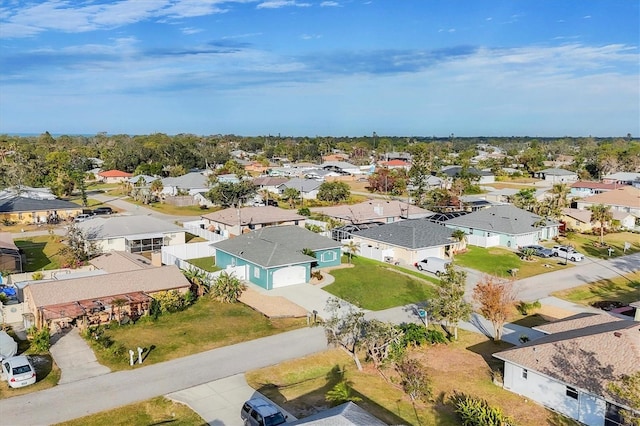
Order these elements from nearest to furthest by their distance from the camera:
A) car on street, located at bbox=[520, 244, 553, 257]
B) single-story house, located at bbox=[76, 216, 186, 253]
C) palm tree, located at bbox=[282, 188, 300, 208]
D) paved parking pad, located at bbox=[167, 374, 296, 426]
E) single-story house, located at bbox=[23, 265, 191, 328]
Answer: paved parking pad, located at bbox=[167, 374, 296, 426] < single-story house, located at bbox=[23, 265, 191, 328] < car on street, located at bbox=[520, 244, 553, 257] < single-story house, located at bbox=[76, 216, 186, 253] < palm tree, located at bbox=[282, 188, 300, 208]

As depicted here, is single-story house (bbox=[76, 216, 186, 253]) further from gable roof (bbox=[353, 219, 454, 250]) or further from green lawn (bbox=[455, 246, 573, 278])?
green lawn (bbox=[455, 246, 573, 278])

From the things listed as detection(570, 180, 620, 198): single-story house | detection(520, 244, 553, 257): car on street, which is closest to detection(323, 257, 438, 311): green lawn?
detection(520, 244, 553, 257): car on street

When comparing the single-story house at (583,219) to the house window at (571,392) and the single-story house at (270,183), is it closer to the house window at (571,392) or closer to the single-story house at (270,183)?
the house window at (571,392)

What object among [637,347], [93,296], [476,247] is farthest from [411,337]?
[476,247]

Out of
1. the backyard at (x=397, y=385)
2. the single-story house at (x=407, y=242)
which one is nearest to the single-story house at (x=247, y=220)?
the single-story house at (x=407, y=242)

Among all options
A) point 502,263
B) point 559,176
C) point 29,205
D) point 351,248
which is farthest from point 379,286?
point 559,176

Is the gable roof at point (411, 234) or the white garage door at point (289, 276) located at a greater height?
the gable roof at point (411, 234)

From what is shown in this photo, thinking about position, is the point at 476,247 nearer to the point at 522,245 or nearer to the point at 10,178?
the point at 522,245

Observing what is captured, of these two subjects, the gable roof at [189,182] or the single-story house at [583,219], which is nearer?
the single-story house at [583,219]
